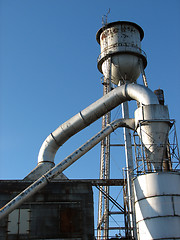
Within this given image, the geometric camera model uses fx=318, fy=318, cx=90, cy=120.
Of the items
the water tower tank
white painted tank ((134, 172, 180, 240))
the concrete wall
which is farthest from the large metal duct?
the water tower tank

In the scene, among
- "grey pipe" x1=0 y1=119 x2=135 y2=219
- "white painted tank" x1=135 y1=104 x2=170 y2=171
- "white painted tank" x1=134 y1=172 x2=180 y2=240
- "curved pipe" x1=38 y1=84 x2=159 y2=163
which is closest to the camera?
"white painted tank" x1=134 y1=172 x2=180 y2=240

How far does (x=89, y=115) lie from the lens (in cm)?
2144

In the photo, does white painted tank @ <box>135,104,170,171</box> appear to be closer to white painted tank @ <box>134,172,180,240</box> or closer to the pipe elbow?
white painted tank @ <box>134,172,180,240</box>

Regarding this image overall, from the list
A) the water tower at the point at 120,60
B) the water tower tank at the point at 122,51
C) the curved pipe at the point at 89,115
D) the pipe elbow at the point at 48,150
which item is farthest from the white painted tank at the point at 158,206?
the water tower tank at the point at 122,51

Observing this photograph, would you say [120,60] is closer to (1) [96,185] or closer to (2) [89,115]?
(2) [89,115]

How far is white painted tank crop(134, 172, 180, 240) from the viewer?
51.1 feet

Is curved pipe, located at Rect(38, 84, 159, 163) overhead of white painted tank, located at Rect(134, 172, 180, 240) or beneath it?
overhead

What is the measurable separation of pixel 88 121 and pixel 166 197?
7.85 meters

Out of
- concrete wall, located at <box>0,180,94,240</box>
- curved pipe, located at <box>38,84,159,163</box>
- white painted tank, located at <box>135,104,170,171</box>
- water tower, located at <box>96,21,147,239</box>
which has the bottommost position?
concrete wall, located at <box>0,180,94,240</box>

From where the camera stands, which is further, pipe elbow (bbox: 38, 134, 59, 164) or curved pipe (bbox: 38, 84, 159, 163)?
pipe elbow (bbox: 38, 134, 59, 164)

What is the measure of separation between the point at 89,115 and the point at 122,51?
25.7 feet

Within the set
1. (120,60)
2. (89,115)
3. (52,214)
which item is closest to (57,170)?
(52,214)

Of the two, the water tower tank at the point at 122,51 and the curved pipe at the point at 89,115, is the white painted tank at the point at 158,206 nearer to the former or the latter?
the curved pipe at the point at 89,115

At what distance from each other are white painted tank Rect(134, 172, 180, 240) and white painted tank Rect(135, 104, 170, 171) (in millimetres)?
1235
